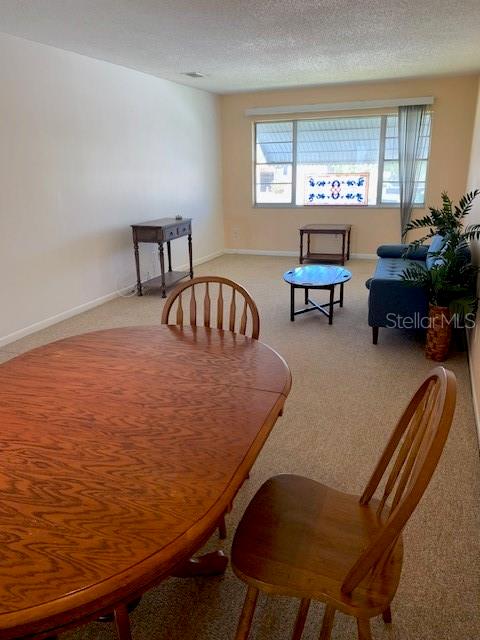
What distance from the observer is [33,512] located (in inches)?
34.4

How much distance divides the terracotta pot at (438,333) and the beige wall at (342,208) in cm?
376

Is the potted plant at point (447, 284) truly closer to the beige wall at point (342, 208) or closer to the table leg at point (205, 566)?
the table leg at point (205, 566)

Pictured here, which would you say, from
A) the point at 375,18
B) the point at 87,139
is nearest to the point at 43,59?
the point at 87,139

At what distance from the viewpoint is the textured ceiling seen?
3.03 m

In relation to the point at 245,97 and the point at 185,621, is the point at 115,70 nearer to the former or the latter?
the point at 245,97

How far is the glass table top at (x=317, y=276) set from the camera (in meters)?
4.01

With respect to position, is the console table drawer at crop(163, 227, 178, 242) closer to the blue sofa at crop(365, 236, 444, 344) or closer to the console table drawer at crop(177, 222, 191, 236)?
the console table drawer at crop(177, 222, 191, 236)

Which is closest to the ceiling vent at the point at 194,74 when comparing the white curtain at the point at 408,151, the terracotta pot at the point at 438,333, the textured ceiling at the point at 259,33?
the textured ceiling at the point at 259,33

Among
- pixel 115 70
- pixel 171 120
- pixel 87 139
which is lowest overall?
pixel 87 139

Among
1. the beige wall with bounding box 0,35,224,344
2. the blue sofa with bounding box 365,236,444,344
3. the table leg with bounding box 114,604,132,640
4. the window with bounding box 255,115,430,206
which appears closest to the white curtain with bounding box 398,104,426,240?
the window with bounding box 255,115,430,206

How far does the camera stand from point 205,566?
155cm

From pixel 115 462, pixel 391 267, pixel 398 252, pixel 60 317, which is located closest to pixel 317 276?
pixel 391 267

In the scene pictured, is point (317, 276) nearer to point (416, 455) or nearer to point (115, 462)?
point (416, 455)

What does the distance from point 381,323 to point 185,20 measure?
8.83 ft
